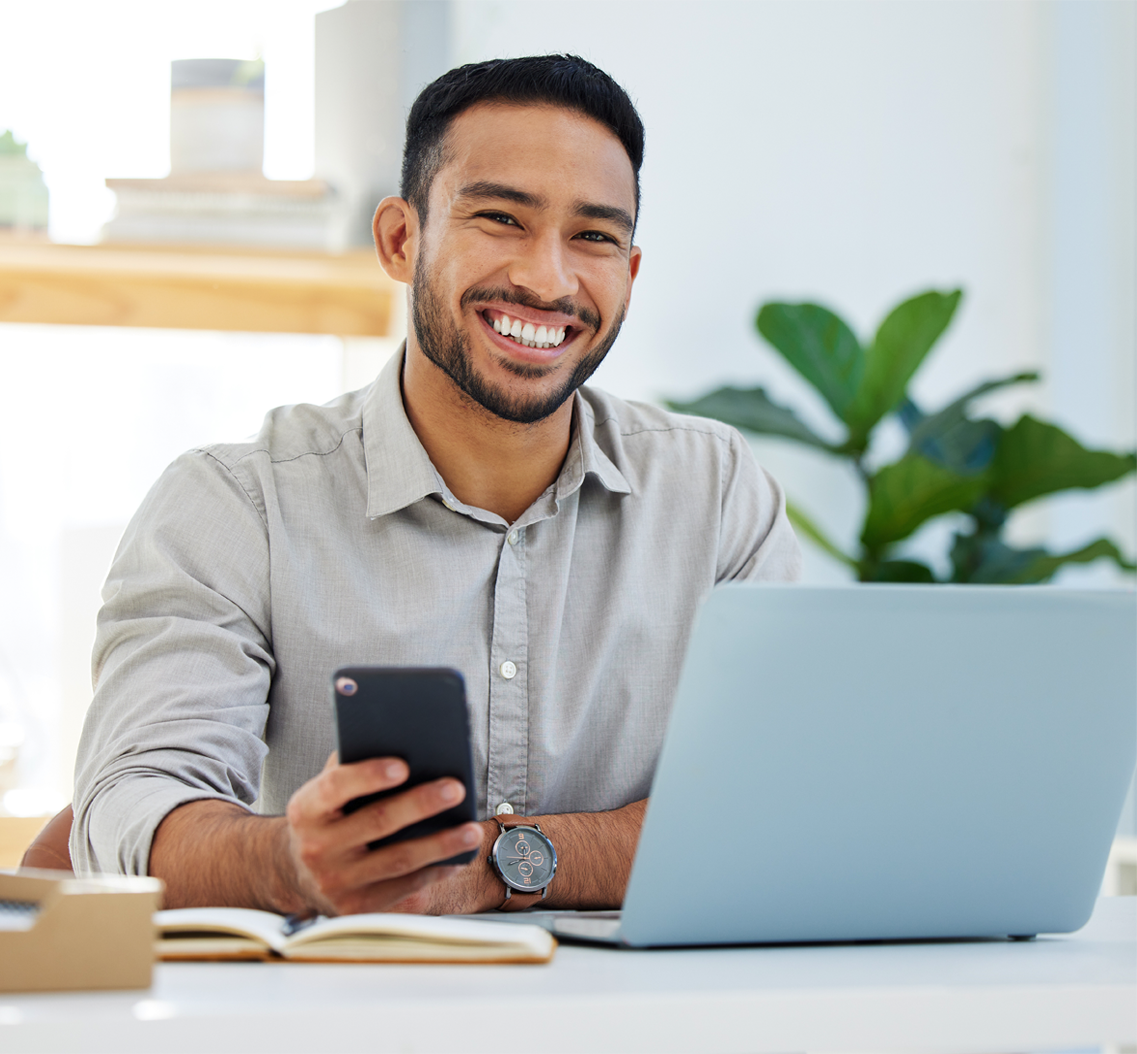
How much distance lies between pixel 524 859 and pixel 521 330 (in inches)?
24.2

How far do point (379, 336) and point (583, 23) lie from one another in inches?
37.7

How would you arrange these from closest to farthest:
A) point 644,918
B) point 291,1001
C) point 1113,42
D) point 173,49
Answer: point 291,1001, point 644,918, point 173,49, point 1113,42

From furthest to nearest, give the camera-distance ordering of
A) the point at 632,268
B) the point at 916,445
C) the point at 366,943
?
the point at 916,445
the point at 632,268
the point at 366,943

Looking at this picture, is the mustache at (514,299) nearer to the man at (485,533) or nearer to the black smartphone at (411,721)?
the man at (485,533)

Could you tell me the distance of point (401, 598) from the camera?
133 centimetres

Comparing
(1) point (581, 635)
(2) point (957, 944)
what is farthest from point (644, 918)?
(1) point (581, 635)

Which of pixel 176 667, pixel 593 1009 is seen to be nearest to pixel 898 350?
pixel 176 667

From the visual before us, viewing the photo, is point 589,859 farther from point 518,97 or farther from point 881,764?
point 518,97

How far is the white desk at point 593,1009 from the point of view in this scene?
49 cm

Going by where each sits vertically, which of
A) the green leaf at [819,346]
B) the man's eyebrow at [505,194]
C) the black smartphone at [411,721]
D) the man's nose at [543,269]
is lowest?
the black smartphone at [411,721]

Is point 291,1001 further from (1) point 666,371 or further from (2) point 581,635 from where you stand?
(1) point 666,371

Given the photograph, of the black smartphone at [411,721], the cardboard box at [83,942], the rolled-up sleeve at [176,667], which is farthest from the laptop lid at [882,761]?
the rolled-up sleeve at [176,667]

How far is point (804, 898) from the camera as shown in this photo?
72 cm

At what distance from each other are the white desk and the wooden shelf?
1680mm
